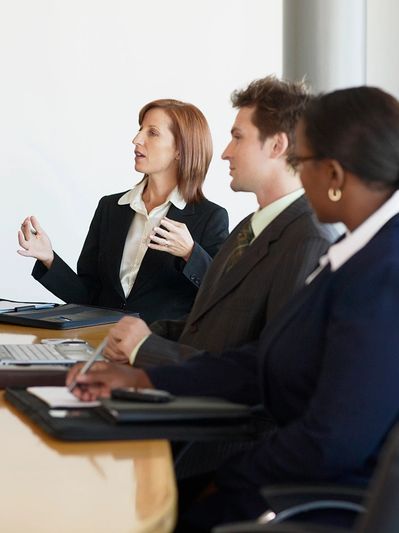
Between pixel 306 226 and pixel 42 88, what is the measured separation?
10.9 ft

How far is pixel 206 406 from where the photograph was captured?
1838 millimetres

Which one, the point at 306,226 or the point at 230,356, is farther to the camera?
the point at 306,226

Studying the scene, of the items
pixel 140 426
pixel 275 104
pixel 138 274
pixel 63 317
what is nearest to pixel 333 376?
pixel 140 426

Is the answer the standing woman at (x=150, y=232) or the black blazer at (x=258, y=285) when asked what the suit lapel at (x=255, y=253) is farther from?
the standing woman at (x=150, y=232)

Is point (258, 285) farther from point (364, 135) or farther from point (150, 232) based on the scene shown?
point (150, 232)

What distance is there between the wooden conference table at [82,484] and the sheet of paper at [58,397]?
0.06m

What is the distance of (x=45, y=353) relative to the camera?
8.30 feet

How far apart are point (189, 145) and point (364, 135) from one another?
7.49 ft

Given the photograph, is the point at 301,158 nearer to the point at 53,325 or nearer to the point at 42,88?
the point at 53,325

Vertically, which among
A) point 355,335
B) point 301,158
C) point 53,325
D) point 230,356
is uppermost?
point 301,158

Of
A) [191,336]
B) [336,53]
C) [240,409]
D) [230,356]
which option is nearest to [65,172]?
[336,53]

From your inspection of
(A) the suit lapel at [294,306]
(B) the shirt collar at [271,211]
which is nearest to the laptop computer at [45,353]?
(B) the shirt collar at [271,211]

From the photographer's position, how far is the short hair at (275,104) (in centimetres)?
269

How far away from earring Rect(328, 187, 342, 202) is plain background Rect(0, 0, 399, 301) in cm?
367
